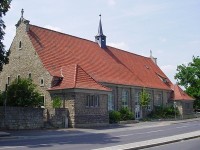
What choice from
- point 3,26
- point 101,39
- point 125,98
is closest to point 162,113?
point 125,98

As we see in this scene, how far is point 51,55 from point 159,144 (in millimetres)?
23009

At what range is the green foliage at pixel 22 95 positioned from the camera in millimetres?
29750

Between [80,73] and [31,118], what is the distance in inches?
317

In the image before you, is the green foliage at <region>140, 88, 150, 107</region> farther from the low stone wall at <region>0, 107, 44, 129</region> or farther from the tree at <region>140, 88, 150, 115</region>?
the low stone wall at <region>0, 107, 44, 129</region>

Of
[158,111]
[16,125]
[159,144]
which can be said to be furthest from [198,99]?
[159,144]

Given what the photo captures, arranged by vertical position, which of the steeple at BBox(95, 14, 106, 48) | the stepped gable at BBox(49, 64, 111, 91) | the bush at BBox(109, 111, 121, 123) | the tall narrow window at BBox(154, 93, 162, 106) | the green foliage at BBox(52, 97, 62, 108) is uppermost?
the steeple at BBox(95, 14, 106, 48)

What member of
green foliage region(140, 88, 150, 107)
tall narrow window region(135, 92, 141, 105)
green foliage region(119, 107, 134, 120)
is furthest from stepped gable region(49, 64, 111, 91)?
tall narrow window region(135, 92, 141, 105)

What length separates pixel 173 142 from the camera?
18.3m

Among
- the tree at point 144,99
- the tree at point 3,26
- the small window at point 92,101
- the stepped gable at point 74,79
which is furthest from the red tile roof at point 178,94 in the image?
the tree at point 3,26

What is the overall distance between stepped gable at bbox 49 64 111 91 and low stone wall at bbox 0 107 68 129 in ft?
8.56

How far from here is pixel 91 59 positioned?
43094 millimetres

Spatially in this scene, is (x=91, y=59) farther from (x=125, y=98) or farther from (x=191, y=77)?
(x=191, y=77)

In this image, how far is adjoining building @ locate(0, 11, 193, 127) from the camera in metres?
33.2

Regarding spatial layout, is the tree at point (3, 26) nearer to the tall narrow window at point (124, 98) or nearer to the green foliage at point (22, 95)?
the green foliage at point (22, 95)
